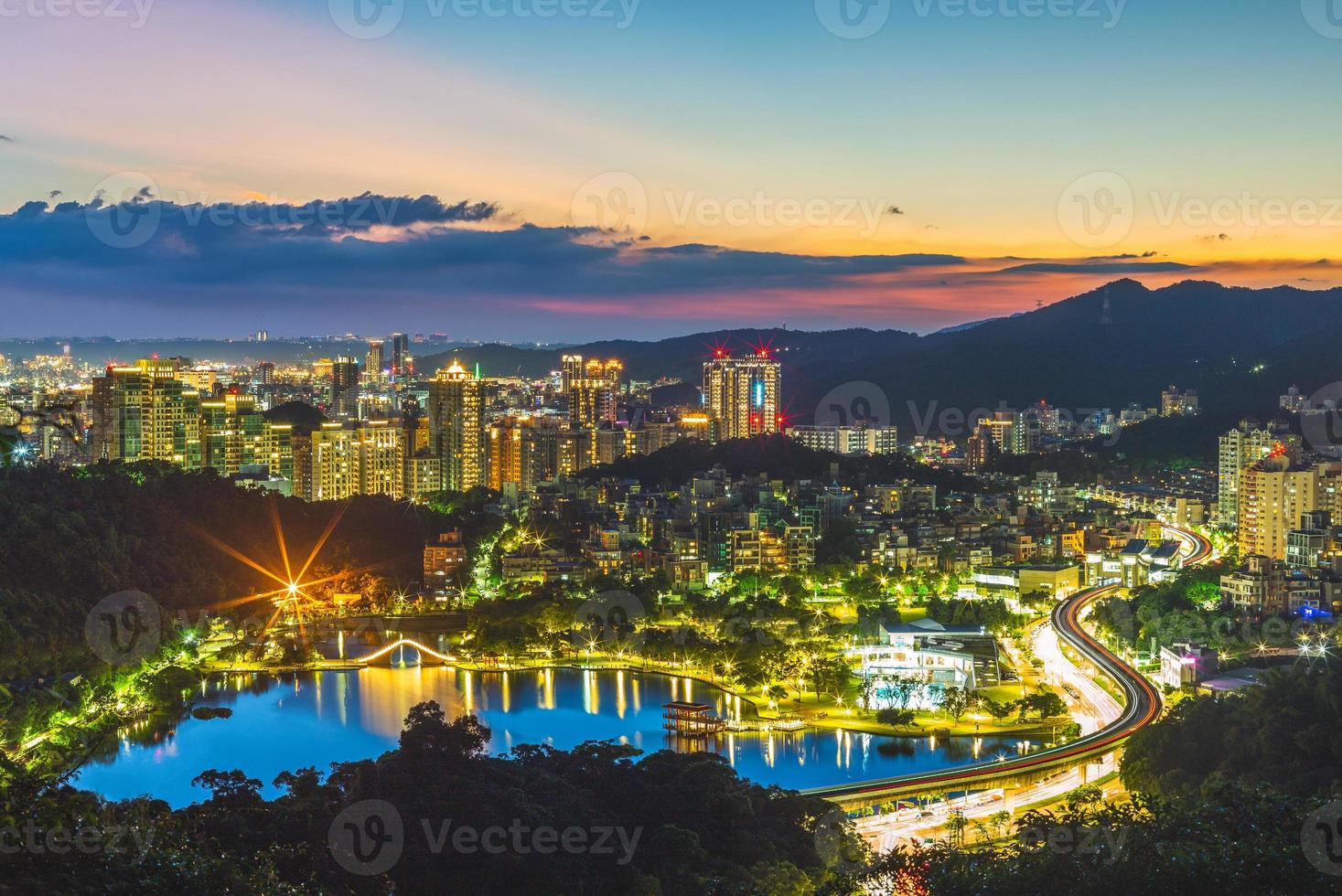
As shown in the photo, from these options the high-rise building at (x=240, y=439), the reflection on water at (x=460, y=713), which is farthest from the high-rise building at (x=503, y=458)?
the reflection on water at (x=460, y=713)

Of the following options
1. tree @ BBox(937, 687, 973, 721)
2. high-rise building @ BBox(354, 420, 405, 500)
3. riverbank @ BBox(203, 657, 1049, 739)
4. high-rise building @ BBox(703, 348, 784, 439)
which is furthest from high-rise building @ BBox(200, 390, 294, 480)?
tree @ BBox(937, 687, 973, 721)

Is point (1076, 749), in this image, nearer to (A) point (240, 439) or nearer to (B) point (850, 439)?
(A) point (240, 439)

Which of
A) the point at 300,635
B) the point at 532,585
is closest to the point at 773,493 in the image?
the point at 532,585

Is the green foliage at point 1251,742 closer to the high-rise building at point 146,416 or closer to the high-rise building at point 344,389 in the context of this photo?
the high-rise building at point 146,416

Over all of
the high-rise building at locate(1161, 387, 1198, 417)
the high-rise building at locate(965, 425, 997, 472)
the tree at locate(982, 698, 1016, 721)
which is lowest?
the tree at locate(982, 698, 1016, 721)

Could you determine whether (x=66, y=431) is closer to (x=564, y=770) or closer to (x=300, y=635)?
(x=564, y=770)

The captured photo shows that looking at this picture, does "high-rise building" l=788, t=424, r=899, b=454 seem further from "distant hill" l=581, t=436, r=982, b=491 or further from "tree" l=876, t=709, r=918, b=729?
"tree" l=876, t=709, r=918, b=729
